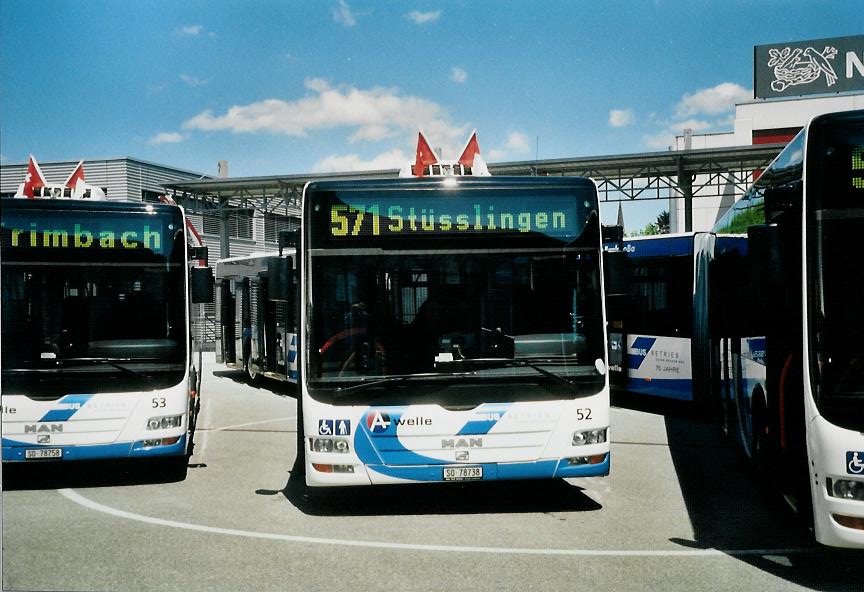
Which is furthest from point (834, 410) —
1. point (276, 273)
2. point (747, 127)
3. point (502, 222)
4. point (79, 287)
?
point (747, 127)

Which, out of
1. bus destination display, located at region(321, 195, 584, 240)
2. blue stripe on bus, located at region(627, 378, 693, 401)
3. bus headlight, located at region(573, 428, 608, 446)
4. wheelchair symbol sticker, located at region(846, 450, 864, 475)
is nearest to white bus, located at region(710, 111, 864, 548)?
wheelchair symbol sticker, located at region(846, 450, 864, 475)

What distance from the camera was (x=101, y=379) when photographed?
29.7 ft

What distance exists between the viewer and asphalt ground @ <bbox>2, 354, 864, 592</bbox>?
19.8ft

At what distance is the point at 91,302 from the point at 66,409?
1120 millimetres

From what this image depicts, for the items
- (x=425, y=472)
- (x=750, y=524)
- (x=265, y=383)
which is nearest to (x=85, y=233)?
(x=425, y=472)

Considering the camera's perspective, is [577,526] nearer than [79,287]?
Yes

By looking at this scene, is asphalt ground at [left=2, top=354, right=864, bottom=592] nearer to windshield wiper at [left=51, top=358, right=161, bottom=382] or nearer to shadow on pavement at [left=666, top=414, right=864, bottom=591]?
shadow on pavement at [left=666, top=414, right=864, bottom=591]

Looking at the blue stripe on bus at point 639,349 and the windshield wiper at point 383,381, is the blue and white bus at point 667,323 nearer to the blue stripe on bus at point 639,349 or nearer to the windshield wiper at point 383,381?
the blue stripe on bus at point 639,349

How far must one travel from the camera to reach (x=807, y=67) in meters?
48.6

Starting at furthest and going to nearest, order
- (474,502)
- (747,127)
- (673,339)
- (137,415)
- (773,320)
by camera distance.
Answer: (747,127) → (673,339) → (137,415) → (474,502) → (773,320)

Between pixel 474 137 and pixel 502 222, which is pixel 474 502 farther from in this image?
pixel 474 137

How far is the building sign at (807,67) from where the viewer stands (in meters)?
46.3

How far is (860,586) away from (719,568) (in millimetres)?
884

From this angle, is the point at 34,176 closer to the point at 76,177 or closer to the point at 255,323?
the point at 76,177
